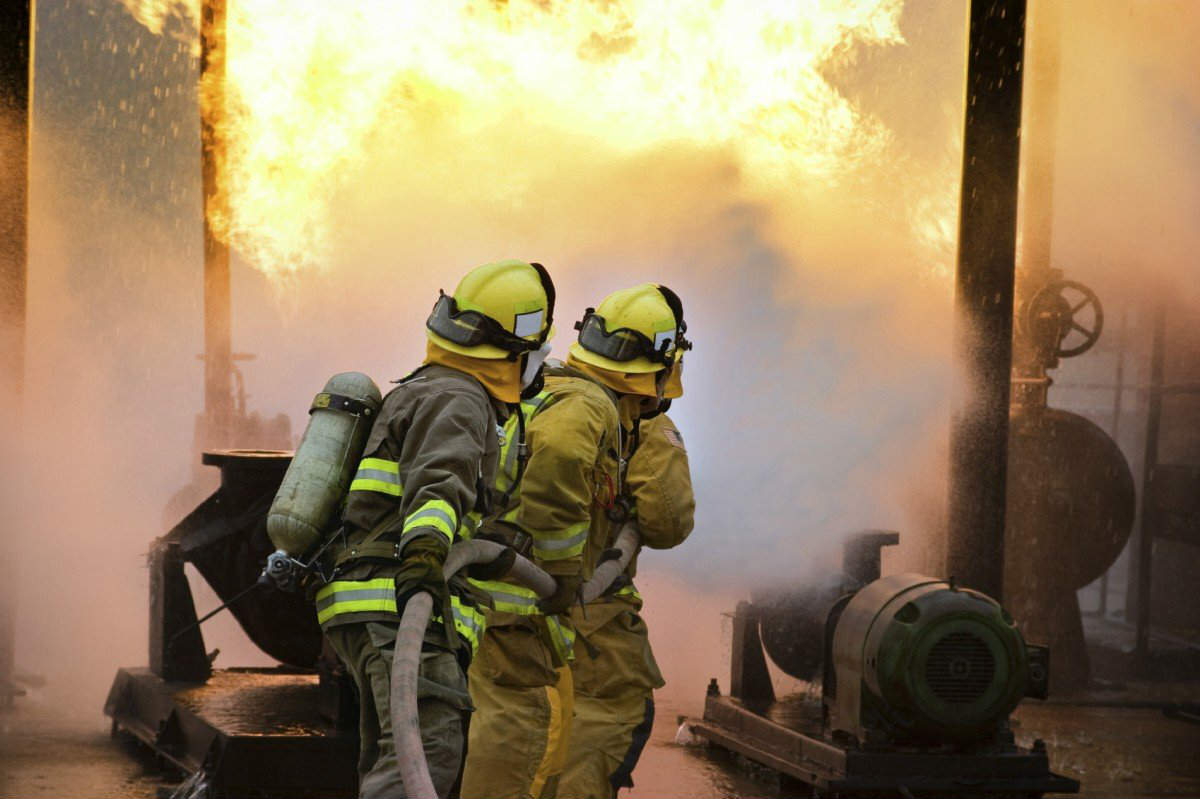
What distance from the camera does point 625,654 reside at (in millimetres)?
5434

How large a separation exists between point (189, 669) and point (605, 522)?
8.75ft

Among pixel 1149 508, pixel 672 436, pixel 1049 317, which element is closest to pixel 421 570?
pixel 672 436

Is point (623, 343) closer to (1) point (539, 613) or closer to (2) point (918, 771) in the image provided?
(1) point (539, 613)

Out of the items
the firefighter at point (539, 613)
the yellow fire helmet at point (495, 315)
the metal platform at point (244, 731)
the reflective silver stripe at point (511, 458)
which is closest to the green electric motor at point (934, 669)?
the firefighter at point (539, 613)

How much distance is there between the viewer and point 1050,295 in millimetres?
9930

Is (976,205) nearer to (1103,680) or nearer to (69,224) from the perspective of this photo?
(1103,680)

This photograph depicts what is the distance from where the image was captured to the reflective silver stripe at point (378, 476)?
402 cm

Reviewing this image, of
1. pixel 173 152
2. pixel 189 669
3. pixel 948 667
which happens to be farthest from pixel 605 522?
pixel 173 152

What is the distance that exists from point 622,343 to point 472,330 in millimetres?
1299

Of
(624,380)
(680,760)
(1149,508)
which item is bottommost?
(680,760)

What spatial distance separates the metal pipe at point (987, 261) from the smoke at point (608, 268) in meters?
0.76

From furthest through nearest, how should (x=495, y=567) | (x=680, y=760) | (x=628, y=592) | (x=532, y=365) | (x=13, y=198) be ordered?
(x=13, y=198), (x=680, y=760), (x=628, y=592), (x=532, y=365), (x=495, y=567)

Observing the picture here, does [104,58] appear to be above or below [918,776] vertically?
above

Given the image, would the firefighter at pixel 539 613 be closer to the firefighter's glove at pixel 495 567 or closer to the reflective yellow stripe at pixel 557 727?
the reflective yellow stripe at pixel 557 727
